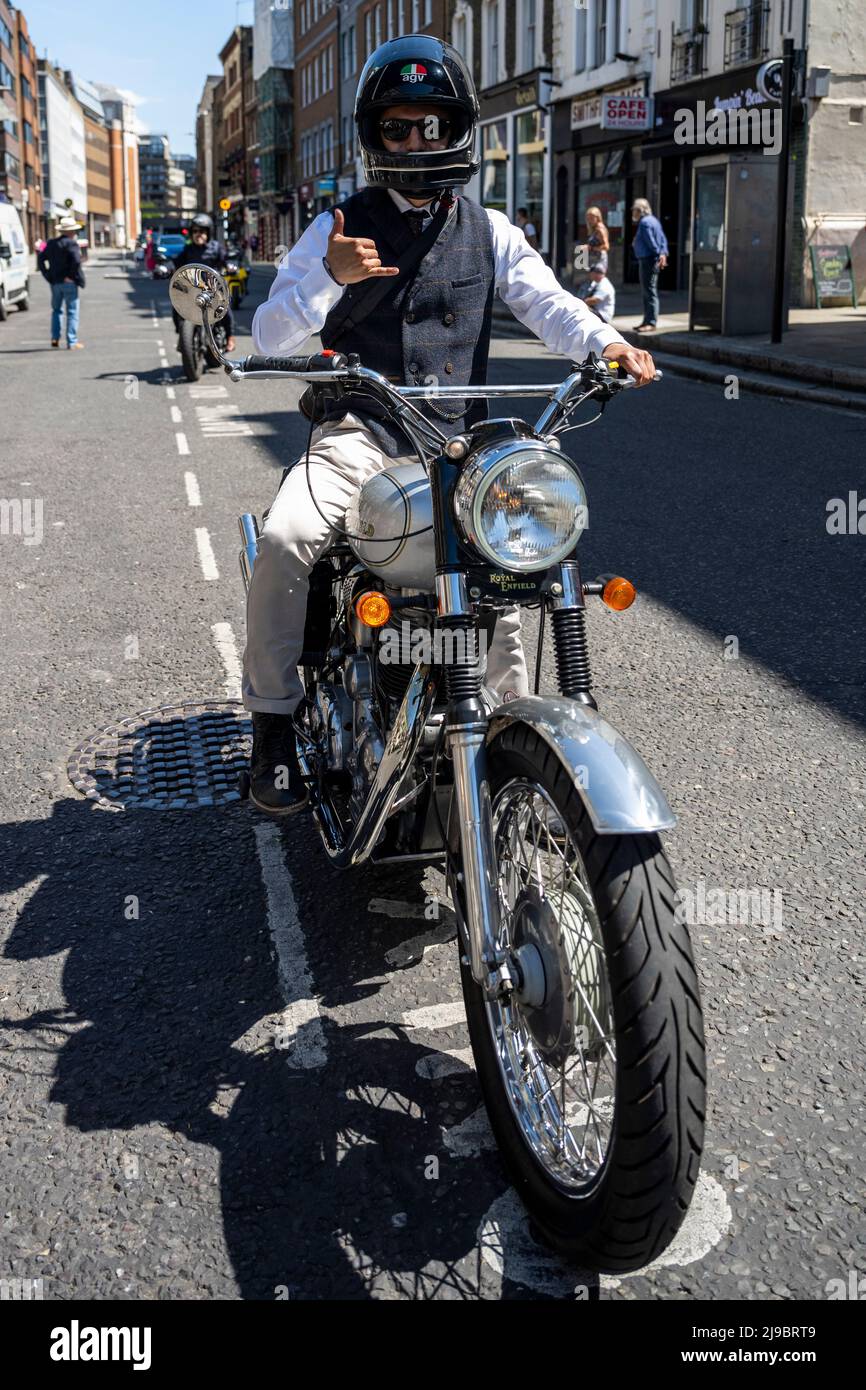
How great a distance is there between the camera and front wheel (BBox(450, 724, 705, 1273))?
2080mm

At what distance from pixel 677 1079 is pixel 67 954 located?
5.99 feet

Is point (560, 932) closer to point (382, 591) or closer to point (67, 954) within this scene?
point (382, 591)

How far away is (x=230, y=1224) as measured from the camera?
2.40 metres

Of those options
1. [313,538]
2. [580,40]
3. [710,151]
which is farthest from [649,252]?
[313,538]

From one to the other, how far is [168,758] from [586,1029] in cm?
→ 261

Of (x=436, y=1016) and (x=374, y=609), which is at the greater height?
(x=374, y=609)

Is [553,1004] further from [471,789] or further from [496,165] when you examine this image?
[496,165]

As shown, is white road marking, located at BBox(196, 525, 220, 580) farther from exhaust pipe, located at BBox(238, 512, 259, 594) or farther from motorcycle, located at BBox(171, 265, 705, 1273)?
motorcycle, located at BBox(171, 265, 705, 1273)

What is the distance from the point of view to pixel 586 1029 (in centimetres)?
235

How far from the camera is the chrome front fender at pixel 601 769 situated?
215 centimetres

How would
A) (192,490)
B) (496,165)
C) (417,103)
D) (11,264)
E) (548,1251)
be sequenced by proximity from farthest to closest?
(496,165) < (11,264) < (192,490) < (417,103) < (548,1251)

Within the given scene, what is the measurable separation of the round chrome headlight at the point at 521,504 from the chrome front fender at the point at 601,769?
0.93ft

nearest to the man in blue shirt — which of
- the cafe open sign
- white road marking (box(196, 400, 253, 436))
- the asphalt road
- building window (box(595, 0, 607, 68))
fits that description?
white road marking (box(196, 400, 253, 436))

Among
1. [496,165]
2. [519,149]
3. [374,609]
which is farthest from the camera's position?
[496,165]
